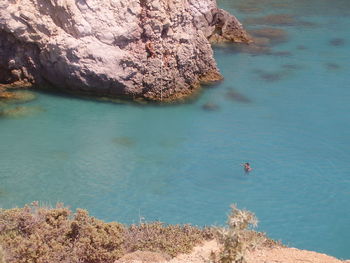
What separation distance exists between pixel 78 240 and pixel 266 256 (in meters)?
6.29

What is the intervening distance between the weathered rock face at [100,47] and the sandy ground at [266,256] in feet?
55.4

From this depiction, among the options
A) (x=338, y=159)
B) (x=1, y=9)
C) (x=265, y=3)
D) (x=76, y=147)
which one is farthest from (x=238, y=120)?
(x=265, y=3)

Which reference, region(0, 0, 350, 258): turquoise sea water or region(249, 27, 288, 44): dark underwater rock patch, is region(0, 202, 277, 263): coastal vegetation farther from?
region(249, 27, 288, 44): dark underwater rock patch

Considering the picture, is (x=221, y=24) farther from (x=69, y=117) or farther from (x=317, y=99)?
(x=69, y=117)

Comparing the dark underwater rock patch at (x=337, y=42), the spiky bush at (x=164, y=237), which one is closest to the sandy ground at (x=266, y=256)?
the spiky bush at (x=164, y=237)

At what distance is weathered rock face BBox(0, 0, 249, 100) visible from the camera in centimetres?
3406

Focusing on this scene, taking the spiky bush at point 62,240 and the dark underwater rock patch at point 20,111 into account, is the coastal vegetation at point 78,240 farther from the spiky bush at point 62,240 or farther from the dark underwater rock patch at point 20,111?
the dark underwater rock patch at point 20,111

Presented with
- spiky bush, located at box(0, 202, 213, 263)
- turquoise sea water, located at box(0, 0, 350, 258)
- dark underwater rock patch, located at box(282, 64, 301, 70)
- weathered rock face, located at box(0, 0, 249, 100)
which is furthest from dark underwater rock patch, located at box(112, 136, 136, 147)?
dark underwater rock patch, located at box(282, 64, 301, 70)

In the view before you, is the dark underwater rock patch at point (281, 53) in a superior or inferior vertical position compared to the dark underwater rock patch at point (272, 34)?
inferior

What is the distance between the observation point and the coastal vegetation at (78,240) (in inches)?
641

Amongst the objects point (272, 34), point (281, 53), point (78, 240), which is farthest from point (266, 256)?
point (272, 34)

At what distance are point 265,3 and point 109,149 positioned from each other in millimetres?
35503

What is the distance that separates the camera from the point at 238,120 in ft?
106

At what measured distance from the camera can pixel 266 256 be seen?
1911 cm
